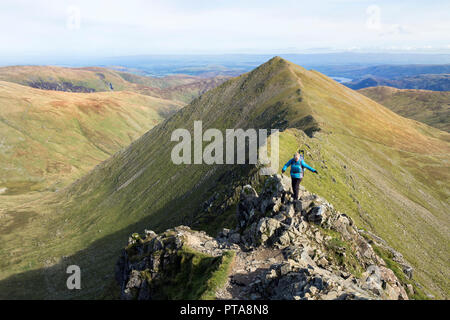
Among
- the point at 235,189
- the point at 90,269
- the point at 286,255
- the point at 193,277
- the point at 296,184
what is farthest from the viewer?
the point at 90,269

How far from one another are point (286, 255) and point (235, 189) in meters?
29.5

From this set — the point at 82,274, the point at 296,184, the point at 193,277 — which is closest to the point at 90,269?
the point at 82,274

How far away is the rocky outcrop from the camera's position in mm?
20734

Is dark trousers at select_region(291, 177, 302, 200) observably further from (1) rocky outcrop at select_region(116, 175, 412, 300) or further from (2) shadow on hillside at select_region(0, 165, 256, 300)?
(2) shadow on hillside at select_region(0, 165, 256, 300)

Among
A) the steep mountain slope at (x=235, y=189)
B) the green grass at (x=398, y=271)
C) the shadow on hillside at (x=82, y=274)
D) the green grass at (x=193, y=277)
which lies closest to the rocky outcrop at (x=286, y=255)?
the green grass at (x=193, y=277)

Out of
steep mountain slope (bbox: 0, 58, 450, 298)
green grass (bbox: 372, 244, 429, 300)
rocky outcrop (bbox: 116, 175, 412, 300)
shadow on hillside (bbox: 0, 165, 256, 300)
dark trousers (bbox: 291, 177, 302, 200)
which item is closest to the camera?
rocky outcrop (bbox: 116, 175, 412, 300)

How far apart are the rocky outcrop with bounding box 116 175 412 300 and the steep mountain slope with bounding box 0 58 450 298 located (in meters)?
10.9

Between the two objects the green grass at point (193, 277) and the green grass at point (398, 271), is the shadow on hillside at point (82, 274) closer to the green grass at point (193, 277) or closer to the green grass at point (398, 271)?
the green grass at point (193, 277)

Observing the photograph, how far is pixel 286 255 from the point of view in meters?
25.4

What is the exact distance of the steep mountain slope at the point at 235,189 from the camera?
193ft

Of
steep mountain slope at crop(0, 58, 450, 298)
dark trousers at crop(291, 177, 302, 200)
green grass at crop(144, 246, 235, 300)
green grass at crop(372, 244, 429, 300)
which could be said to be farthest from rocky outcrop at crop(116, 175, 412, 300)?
steep mountain slope at crop(0, 58, 450, 298)

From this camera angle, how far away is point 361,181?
72.1m

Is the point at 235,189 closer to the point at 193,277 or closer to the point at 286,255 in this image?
the point at 193,277

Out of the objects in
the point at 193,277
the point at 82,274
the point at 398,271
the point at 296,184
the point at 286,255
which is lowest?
the point at 82,274
